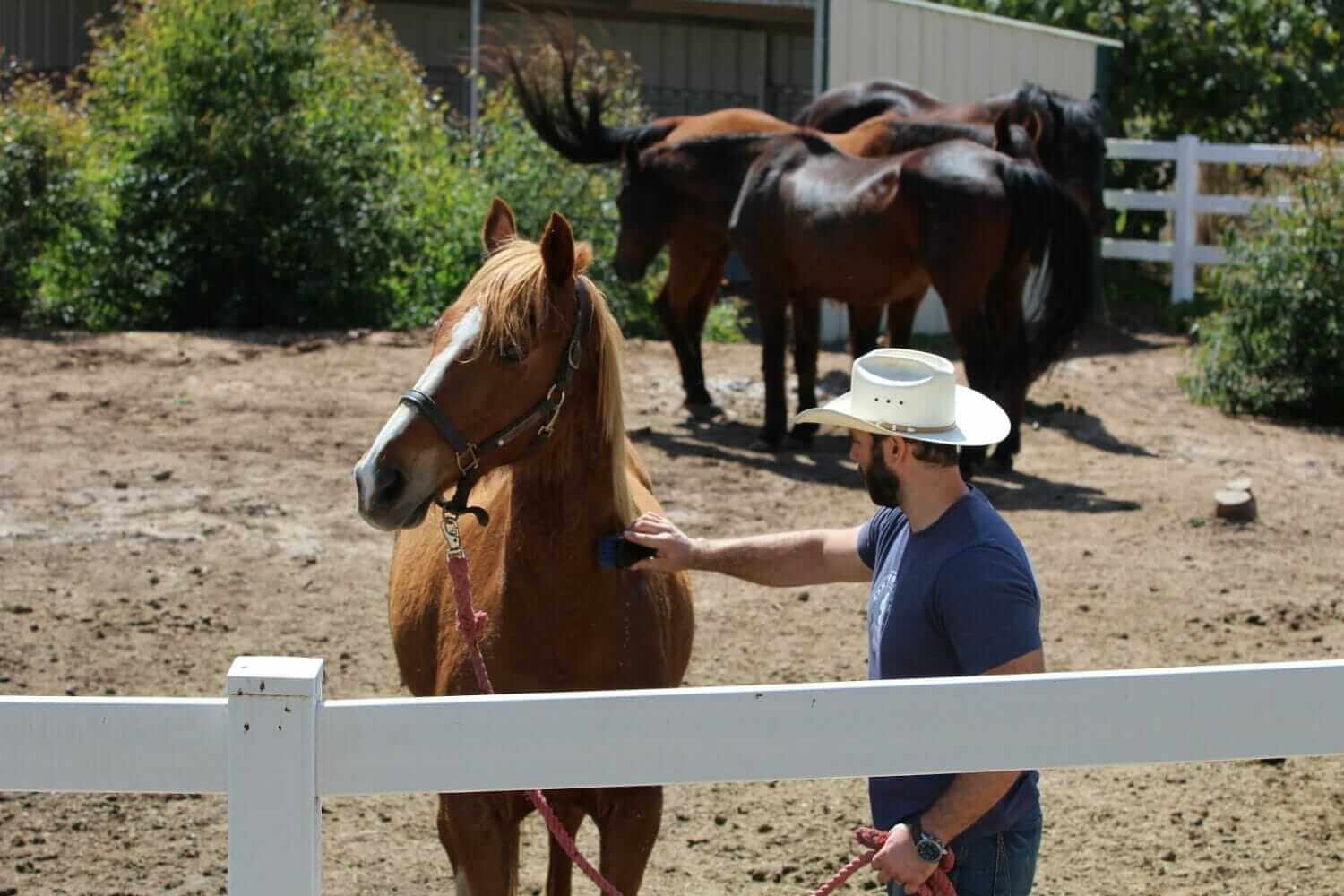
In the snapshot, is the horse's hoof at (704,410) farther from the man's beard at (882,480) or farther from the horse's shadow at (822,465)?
the man's beard at (882,480)

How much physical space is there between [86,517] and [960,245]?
495 cm

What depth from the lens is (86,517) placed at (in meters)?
7.92

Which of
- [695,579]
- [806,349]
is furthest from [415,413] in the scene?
[806,349]

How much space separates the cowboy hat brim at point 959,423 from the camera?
9.55 ft

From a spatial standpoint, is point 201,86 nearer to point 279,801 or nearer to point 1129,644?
point 1129,644

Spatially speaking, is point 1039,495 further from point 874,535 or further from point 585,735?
point 585,735

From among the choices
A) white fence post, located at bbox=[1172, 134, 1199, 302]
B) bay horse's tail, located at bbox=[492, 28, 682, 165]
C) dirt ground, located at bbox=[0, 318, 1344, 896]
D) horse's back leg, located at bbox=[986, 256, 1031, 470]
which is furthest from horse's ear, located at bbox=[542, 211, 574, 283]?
white fence post, located at bbox=[1172, 134, 1199, 302]

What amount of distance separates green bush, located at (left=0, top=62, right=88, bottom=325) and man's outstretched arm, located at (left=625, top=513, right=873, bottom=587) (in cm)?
1016

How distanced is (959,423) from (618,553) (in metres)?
0.85

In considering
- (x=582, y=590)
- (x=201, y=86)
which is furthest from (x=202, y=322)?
(x=582, y=590)

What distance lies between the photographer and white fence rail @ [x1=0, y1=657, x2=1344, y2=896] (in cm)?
229

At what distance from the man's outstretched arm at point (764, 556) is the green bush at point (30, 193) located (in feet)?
33.3

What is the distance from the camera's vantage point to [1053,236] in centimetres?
912

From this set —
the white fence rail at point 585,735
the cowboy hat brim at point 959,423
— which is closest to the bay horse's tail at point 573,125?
the cowboy hat brim at point 959,423
